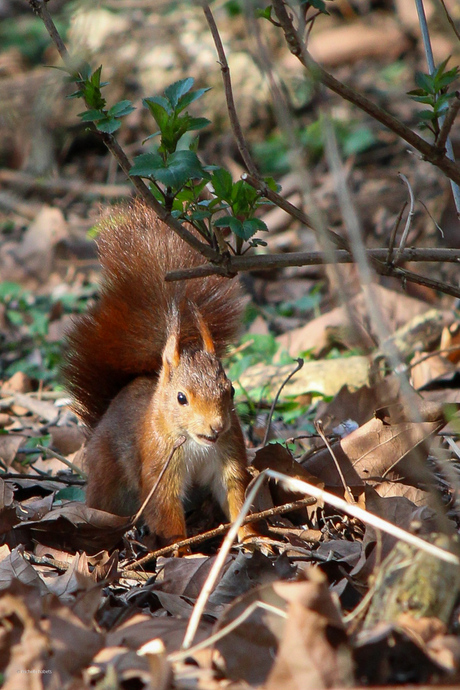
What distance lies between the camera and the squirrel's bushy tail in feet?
9.37

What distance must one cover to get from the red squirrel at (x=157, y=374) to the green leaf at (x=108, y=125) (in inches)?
33.3

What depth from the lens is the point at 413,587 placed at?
1.58 m

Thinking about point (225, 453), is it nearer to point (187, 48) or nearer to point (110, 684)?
point (110, 684)

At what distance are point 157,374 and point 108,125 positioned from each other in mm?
1319

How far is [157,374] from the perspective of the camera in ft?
10.2

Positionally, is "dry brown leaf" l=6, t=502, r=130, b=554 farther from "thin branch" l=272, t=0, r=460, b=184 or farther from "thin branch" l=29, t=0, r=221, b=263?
"thin branch" l=272, t=0, r=460, b=184

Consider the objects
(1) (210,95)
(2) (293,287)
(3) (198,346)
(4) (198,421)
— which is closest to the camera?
(4) (198,421)

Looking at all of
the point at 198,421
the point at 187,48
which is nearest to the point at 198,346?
the point at 198,421

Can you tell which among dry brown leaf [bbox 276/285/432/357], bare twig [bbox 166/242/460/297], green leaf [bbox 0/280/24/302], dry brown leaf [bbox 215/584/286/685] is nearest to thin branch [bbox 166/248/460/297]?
bare twig [bbox 166/242/460/297]

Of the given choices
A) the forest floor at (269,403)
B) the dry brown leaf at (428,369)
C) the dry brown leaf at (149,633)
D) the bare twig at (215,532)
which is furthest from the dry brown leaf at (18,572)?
the dry brown leaf at (428,369)

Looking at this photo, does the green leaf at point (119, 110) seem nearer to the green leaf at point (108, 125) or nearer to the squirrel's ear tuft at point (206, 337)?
the green leaf at point (108, 125)

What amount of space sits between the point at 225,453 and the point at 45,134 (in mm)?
5488

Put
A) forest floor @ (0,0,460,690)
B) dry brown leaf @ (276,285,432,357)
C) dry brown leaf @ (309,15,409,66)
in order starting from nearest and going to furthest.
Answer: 1. forest floor @ (0,0,460,690)
2. dry brown leaf @ (276,285,432,357)
3. dry brown leaf @ (309,15,409,66)

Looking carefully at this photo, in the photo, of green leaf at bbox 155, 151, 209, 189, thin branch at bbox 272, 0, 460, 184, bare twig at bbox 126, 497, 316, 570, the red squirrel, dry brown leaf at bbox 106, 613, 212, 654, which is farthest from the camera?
the red squirrel
